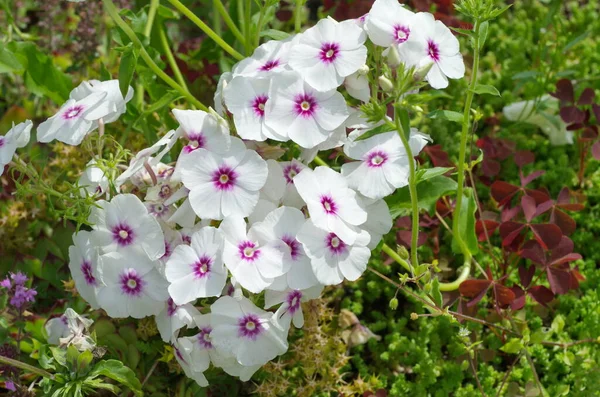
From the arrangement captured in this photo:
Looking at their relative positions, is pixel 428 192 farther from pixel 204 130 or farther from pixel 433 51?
pixel 204 130

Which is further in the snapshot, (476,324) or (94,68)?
(94,68)

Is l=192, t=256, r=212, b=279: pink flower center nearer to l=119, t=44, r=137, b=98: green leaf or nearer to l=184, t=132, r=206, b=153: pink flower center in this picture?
l=184, t=132, r=206, b=153: pink flower center

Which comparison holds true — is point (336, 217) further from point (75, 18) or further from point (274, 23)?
point (75, 18)

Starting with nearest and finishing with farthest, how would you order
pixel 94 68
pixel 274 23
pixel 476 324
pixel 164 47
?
1. pixel 476 324
2. pixel 164 47
3. pixel 94 68
4. pixel 274 23

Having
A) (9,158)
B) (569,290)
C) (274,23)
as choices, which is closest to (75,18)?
(274,23)

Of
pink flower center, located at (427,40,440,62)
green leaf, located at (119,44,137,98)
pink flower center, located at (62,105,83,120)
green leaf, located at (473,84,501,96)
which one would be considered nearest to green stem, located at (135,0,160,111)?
green leaf, located at (119,44,137,98)

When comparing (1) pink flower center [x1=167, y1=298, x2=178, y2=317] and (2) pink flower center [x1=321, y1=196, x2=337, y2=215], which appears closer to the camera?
(2) pink flower center [x1=321, y1=196, x2=337, y2=215]

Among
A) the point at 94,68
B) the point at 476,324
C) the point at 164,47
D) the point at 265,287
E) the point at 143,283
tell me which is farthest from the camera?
the point at 94,68
